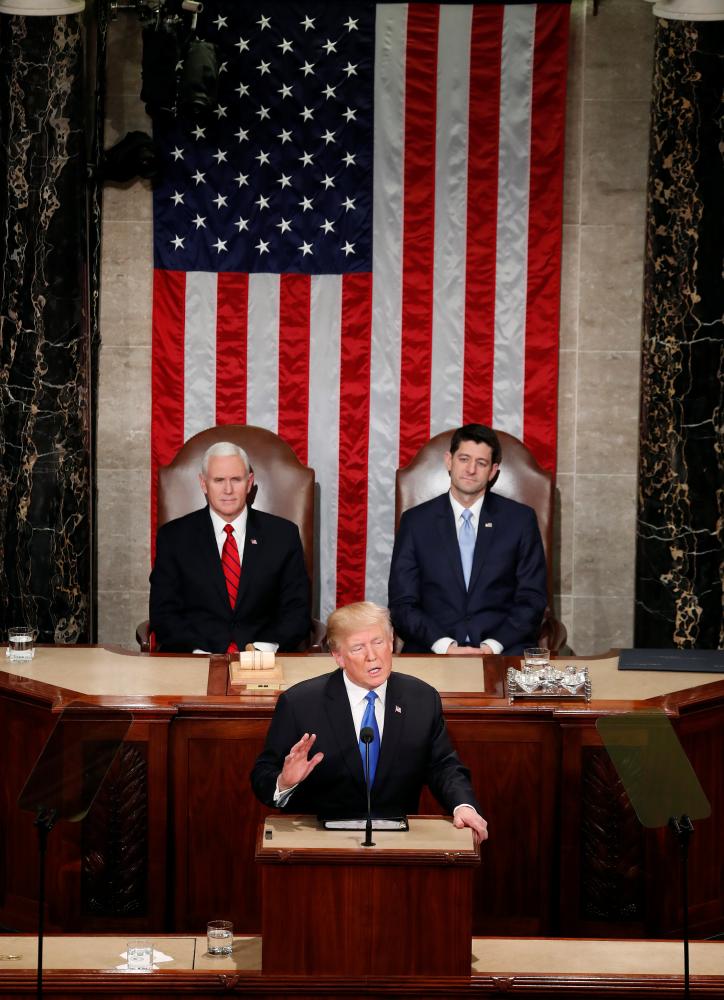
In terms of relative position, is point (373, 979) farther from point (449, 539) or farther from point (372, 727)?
point (449, 539)

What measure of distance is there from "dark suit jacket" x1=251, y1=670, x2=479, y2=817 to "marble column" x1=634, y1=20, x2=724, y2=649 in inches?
105

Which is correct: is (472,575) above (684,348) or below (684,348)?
below

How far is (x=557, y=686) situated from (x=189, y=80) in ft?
10.2

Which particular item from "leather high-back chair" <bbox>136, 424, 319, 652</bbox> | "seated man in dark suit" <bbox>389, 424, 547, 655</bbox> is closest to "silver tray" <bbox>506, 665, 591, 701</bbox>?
"seated man in dark suit" <bbox>389, 424, 547, 655</bbox>

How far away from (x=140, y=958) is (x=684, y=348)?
4.01 meters

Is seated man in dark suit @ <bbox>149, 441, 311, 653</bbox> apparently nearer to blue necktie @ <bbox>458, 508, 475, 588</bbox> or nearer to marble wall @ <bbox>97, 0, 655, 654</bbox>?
blue necktie @ <bbox>458, 508, 475, 588</bbox>

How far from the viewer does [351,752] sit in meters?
3.83

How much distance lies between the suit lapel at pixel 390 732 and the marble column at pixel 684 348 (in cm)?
272

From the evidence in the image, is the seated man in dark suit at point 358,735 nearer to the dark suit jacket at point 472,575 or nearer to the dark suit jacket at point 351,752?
the dark suit jacket at point 351,752

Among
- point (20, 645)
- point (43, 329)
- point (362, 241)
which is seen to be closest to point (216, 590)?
point (20, 645)

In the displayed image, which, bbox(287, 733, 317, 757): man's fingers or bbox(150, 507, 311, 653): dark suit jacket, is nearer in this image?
bbox(287, 733, 317, 757): man's fingers

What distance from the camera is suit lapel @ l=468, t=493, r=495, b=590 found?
5.87 meters

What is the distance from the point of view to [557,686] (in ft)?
15.2

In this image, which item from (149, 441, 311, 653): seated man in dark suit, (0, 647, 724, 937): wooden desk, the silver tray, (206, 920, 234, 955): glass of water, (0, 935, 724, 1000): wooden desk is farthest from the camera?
(149, 441, 311, 653): seated man in dark suit
